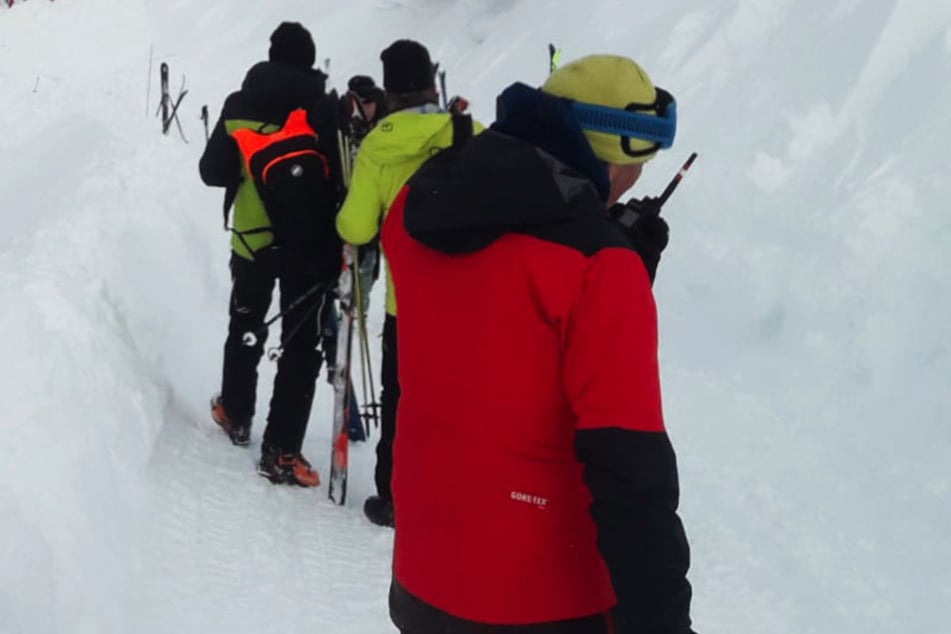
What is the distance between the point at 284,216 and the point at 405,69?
3.40 ft

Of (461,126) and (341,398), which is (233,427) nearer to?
(341,398)

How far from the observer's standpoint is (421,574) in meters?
2.06

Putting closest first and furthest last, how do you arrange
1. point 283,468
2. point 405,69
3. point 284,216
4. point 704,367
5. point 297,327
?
point 405,69
point 284,216
point 297,327
point 283,468
point 704,367

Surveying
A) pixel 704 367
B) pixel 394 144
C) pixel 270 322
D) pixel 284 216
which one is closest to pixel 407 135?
pixel 394 144

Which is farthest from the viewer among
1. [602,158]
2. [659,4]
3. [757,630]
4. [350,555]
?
[659,4]

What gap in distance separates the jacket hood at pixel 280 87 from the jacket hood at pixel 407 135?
2.94 ft

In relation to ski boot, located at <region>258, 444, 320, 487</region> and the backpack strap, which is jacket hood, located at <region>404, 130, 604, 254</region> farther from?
ski boot, located at <region>258, 444, 320, 487</region>

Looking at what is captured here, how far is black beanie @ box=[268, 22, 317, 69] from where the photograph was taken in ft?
16.2

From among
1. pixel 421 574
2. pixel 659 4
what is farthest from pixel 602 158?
pixel 659 4

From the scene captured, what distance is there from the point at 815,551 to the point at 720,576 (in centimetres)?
51

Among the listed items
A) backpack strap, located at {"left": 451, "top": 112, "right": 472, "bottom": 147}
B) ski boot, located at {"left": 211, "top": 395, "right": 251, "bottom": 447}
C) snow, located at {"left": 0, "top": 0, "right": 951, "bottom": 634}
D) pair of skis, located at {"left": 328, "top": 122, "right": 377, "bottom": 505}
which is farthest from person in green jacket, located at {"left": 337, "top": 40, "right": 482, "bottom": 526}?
ski boot, located at {"left": 211, "top": 395, "right": 251, "bottom": 447}

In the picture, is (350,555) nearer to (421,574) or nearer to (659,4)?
Result: (421,574)

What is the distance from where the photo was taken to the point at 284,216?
192 inches

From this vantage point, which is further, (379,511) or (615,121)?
(379,511)
